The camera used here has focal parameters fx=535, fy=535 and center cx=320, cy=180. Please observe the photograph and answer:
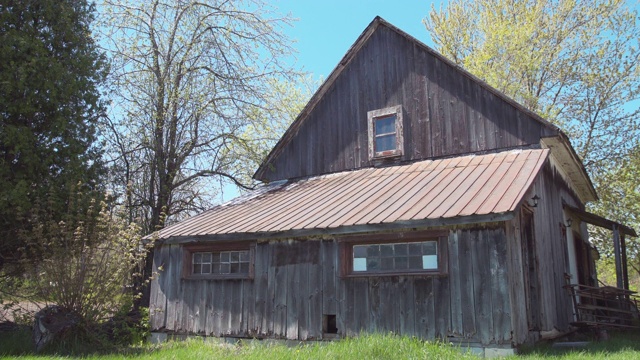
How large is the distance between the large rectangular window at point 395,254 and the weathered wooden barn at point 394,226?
0.08 feet

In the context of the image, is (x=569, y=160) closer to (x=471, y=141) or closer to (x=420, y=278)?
(x=471, y=141)

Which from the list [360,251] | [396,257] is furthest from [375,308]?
[360,251]

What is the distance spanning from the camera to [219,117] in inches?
706

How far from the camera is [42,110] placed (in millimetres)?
11953

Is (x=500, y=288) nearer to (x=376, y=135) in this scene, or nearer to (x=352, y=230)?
(x=352, y=230)

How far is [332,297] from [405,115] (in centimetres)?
524

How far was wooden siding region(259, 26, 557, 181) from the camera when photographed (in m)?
11.7

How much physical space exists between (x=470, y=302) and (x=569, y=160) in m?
6.46

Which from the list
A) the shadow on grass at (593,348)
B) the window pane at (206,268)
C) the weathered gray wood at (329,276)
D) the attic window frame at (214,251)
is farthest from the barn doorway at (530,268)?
the window pane at (206,268)

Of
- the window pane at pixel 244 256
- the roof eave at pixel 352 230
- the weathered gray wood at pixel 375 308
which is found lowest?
the weathered gray wood at pixel 375 308

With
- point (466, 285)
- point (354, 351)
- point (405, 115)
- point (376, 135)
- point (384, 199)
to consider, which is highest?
point (405, 115)

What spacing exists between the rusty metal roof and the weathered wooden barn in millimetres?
45

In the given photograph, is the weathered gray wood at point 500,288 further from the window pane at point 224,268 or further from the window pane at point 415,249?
the window pane at point 224,268

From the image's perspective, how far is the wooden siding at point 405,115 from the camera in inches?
461
